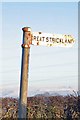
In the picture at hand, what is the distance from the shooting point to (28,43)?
3330 mm

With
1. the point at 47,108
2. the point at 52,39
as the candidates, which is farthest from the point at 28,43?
the point at 47,108

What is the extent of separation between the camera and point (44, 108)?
1828cm

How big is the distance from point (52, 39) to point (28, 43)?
1.17 ft

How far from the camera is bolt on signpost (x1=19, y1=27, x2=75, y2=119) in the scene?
3.26 meters

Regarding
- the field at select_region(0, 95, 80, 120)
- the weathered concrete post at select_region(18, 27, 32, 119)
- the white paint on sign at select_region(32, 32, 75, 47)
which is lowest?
the field at select_region(0, 95, 80, 120)

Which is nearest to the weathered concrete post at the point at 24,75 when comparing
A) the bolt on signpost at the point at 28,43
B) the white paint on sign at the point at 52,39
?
the bolt on signpost at the point at 28,43

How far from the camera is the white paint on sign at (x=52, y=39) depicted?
136 inches

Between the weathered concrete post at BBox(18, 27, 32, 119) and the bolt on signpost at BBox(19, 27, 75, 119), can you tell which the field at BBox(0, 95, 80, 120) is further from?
the weathered concrete post at BBox(18, 27, 32, 119)

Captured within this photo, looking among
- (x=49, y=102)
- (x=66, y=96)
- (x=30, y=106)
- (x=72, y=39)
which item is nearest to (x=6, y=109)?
(x=30, y=106)

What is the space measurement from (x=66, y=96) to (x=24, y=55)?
54.2 feet

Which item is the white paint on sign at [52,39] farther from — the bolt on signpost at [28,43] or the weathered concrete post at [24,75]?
the weathered concrete post at [24,75]

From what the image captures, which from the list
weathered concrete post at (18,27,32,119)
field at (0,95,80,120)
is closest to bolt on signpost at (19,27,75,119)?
weathered concrete post at (18,27,32,119)

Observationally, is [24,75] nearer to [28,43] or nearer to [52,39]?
[28,43]

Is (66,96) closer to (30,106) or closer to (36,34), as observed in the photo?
(30,106)
